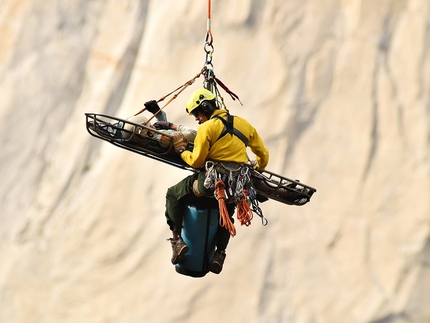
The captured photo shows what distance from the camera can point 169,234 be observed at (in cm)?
964

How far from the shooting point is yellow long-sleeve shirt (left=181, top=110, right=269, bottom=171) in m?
5.42

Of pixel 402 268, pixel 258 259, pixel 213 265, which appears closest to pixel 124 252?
pixel 258 259

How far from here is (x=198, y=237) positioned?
5855mm

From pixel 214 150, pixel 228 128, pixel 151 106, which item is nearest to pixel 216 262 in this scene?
pixel 214 150

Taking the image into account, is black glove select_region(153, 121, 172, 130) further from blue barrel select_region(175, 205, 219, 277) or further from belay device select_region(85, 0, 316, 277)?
blue barrel select_region(175, 205, 219, 277)

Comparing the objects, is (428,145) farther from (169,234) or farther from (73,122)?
(73,122)

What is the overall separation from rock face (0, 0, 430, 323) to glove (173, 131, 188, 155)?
4.16 metres

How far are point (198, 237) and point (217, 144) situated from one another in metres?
0.65

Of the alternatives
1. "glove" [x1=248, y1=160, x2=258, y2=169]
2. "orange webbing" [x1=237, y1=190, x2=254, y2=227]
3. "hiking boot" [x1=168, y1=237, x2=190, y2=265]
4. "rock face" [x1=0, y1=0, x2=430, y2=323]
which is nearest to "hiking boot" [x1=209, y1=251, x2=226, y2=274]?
"hiking boot" [x1=168, y1=237, x2=190, y2=265]

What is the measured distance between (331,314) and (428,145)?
195 cm

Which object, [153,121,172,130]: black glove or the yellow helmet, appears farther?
[153,121,172,130]: black glove

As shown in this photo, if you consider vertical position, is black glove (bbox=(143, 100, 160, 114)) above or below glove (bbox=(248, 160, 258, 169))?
above

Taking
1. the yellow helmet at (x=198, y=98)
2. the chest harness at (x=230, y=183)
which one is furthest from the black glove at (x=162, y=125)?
the chest harness at (x=230, y=183)

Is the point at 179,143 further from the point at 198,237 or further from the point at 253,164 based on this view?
the point at 198,237
